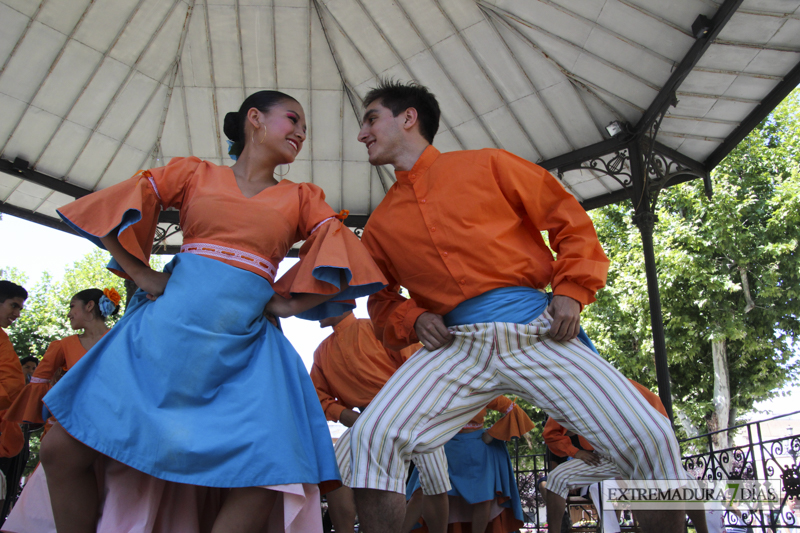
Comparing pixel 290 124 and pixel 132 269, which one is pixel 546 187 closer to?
pixel 290 124

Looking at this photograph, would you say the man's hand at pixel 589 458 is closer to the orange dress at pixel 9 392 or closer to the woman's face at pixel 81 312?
the woman's face at pixel 81 312

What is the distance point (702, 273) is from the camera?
11914 mm

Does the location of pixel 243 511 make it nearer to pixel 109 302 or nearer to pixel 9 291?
pixel 109 302

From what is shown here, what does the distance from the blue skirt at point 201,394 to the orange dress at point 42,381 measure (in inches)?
79.7

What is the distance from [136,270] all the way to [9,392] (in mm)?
3060

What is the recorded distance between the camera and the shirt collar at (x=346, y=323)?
454cm

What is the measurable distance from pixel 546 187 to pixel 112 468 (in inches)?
74.9

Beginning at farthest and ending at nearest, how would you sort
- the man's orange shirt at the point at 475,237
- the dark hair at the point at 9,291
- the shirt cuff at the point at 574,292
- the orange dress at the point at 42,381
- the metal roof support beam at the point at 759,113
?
the metal roof support beam at the point at 759,113 < the dark hair at the point at 9,291 < the orange dress at the point at 42,381 < the man's orange shirt at the point at 475,237 < the shirt cuff at the point at 574,292

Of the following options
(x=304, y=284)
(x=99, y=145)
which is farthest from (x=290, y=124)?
(x=99, y=145)

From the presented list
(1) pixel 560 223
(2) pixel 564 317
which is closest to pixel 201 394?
(2) pixel 564 317

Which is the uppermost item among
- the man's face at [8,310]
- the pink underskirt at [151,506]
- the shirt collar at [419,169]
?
the shirt collar at [419,169]

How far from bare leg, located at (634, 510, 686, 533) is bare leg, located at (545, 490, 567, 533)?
309cm

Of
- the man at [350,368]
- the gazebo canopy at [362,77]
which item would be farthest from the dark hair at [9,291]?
the man at [350,368]

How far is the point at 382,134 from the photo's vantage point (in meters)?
2.77
